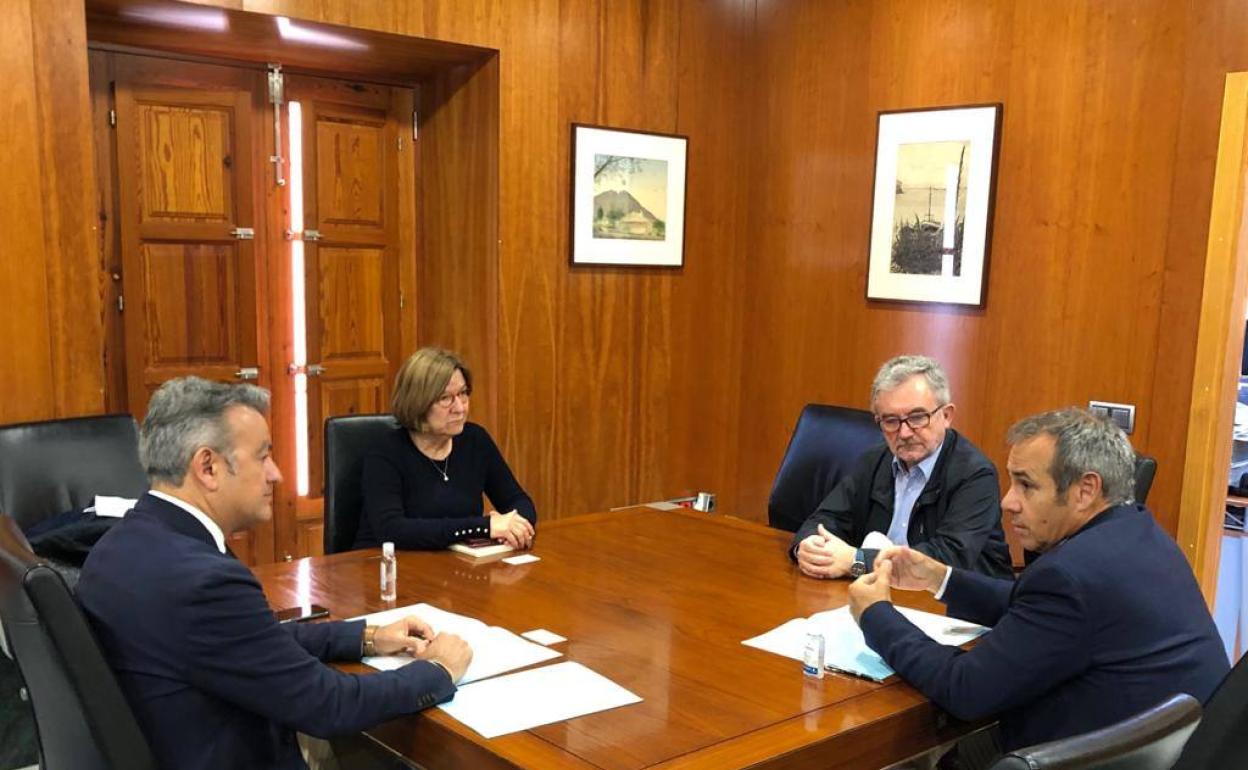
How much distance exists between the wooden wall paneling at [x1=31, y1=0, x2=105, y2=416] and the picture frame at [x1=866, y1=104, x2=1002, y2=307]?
2878 mm

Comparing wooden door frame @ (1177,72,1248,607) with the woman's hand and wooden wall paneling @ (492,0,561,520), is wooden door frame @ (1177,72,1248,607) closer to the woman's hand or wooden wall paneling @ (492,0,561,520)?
the woman's hand

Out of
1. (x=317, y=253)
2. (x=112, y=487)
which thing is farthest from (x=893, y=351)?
(x=112, y=487)

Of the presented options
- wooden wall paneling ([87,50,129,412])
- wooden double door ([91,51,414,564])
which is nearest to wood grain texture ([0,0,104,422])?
wooden wall paneling ([87,50,129,412])

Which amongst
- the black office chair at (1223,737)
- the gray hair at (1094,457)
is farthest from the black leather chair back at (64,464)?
the black office chair at (1223,737)

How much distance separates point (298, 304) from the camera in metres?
4.08

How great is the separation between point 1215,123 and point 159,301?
144 inches

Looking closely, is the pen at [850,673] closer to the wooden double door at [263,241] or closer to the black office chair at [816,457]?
the black office chair at [816,457]

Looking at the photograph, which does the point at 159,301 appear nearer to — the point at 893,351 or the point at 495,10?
the point at 495,10

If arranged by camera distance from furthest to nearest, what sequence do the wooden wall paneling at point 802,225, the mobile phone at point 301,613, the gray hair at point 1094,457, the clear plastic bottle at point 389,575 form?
the wooden wall paneling at point 802,225 → the clear plastic bottle at point 389,575 → the mobile phone at point 301,613 → the gray hair at point 1094,457

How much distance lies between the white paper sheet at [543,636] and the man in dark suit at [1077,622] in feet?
1.95

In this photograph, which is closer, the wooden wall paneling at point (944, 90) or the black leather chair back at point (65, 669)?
the black leather chair back at point (65, 669)

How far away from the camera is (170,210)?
3.75 m

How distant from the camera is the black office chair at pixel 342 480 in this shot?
2764 millimetres

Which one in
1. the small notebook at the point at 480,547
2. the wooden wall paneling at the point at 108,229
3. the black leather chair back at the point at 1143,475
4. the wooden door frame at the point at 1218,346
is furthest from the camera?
the wooden wall paneling at the point at 108,229
